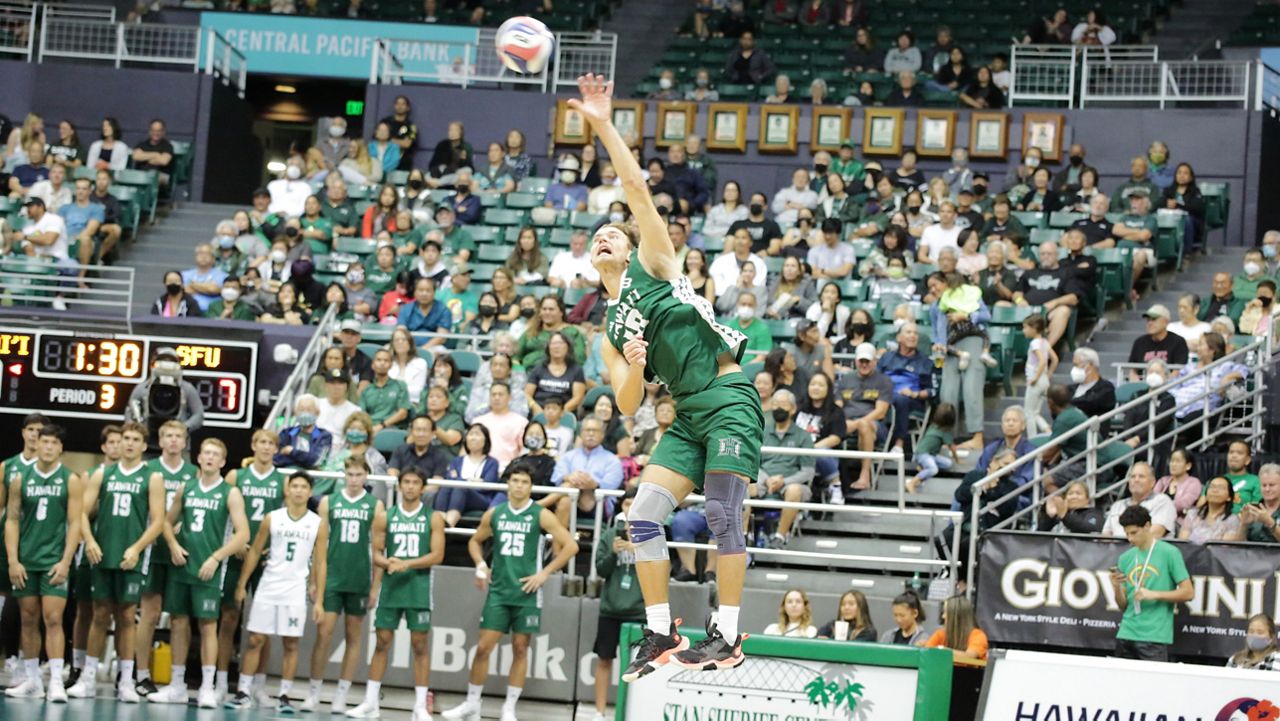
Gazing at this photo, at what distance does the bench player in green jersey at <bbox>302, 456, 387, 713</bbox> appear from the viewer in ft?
47.7

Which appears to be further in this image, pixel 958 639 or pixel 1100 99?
pixel 1100 99

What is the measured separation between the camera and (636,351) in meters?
7.53

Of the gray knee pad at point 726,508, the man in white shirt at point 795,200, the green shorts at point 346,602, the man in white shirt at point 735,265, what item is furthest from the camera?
the man in white shirt at point 795,200

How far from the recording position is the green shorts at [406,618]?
14.4 meters

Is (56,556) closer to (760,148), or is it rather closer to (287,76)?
(760,148)

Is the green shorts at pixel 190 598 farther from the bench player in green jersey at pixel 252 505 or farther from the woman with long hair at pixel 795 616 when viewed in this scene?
the woman with long hair at pixel 795 616

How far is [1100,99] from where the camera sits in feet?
78.8

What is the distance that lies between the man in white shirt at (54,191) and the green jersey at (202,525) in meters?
9.13

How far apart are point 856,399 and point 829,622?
3.31 m

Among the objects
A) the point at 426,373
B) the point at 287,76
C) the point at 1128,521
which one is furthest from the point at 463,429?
the point at 287,76

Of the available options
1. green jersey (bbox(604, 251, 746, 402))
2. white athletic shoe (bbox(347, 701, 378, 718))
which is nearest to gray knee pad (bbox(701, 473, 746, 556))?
green jersey (bbox(604, 251, 746, 402))

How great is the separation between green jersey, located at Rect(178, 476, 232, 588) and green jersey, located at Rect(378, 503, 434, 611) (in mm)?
1454

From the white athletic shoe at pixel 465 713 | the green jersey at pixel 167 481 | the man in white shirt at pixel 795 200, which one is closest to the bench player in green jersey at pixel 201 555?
the green jersey at pixel 167 481

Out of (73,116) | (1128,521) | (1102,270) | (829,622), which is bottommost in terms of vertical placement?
(829,622)
